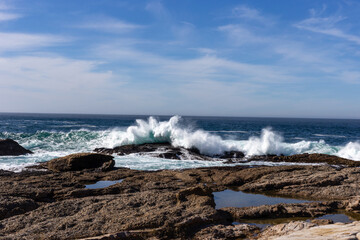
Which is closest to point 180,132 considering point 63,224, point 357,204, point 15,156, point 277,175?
point 15,156

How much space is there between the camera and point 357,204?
7.58 meters

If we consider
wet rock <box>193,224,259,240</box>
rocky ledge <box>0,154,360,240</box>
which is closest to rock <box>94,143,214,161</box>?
rocky ledge <box>0,154,360,240</box>

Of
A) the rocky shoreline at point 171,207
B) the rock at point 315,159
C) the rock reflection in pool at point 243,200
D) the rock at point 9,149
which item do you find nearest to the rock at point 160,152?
the rock at point 315,159

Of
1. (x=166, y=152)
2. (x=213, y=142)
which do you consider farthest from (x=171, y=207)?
(x=213, y=142)

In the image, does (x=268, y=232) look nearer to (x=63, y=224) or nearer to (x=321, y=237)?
(x=321, y=237)

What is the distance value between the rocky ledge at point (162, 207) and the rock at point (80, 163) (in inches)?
71.8

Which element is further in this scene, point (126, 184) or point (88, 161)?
point (88, 161)

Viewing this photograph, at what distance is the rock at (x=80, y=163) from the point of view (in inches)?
509

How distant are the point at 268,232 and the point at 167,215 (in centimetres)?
194

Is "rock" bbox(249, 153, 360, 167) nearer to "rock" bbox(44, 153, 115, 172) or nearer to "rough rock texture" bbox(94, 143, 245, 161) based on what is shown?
"rough rock texture" bbox(94, 143, 245, 161)

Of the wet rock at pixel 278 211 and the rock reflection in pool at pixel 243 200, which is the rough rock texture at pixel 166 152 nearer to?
the rock reflection in pool at pixel 243 200

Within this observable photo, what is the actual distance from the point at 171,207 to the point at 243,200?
302 cm

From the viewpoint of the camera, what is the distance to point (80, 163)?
13.2 meters

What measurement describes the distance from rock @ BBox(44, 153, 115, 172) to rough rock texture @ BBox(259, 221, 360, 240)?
8.64 m
